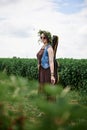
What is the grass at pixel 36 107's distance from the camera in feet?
3.09

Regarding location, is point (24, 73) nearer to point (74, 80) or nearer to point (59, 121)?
point (74, 80)

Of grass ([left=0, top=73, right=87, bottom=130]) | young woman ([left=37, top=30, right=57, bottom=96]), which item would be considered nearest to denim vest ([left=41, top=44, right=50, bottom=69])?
young woman ([left=37, top=30, right=57, bottom=96])

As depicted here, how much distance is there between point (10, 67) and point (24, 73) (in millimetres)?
3409

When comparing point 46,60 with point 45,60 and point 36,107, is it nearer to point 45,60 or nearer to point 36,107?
point 45,60

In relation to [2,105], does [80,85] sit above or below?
below

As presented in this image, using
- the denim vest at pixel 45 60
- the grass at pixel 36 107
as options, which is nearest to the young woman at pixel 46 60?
the denim vest at pixel 45 60

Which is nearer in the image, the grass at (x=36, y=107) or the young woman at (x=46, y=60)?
the grass at (x=36, y=107)

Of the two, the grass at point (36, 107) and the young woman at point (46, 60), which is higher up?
the grass at point (36, 107)

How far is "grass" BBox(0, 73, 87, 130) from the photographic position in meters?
0.94

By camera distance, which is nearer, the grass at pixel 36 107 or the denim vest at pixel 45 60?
the grass at pixel 36 107

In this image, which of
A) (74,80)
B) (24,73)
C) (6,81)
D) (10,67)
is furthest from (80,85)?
(6,81)

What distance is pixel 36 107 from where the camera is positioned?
1.08m

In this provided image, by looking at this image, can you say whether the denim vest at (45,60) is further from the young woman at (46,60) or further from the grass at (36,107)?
the grass at (36,107)

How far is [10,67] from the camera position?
2897cm
